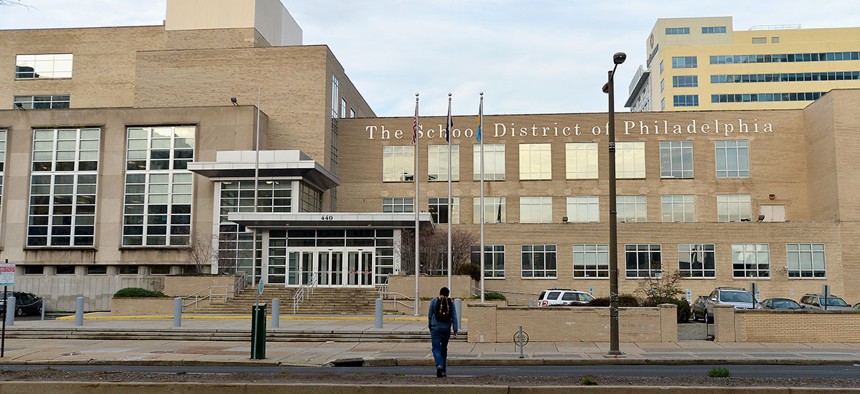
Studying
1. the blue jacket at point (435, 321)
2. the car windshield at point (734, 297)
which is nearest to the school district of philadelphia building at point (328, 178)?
the car windshield at point (734, 297)

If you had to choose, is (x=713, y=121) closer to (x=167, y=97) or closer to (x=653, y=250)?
(x=653, y=250)

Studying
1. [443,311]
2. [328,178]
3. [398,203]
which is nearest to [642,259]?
[398,203]

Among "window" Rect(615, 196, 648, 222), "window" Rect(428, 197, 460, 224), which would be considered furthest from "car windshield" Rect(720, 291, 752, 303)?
"window" Rect(428, 197, 460, 224)

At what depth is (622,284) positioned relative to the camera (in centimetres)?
5181

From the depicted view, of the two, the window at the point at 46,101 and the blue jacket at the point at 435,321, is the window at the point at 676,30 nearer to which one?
the window at the point at 46,101

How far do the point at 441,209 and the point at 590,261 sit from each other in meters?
12.5

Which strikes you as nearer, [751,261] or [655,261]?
[751,261]

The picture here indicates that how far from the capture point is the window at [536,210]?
192 ft

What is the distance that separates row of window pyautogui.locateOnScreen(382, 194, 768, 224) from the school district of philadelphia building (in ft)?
0.46

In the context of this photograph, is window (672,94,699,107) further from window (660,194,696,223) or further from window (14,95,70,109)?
window (14,95,70,109)

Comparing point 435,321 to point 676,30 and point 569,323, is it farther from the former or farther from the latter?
point 676,30

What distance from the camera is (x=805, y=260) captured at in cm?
5112

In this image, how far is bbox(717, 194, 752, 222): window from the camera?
5719 centimetres

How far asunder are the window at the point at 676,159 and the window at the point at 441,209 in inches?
607
